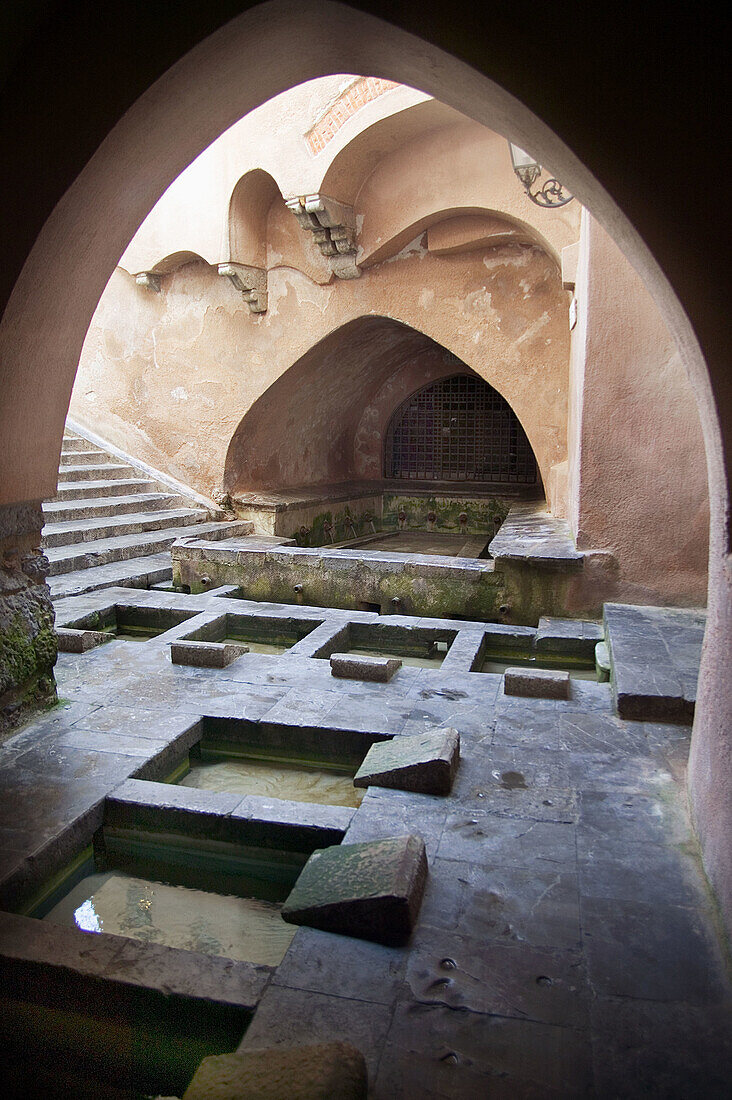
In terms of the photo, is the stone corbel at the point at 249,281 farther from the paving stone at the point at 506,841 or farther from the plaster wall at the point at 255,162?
the paving stone at the point at 506,841

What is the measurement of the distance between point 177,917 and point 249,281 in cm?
796

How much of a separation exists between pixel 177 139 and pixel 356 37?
0.80m

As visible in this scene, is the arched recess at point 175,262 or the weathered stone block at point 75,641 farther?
the arched recess at point 175,262

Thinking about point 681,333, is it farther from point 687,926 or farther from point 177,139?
point 177,139

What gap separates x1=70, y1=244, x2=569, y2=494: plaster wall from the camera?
8344 millimetres

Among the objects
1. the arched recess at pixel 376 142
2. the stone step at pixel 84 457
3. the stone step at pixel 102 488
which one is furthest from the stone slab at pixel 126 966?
the stone step at pixel 84 457

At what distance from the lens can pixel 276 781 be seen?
3.49m

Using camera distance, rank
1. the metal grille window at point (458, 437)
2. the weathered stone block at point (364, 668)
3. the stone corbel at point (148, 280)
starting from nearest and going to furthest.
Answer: the weathered stone block at point (364, 668)
the stone corbel at point (148, 280)
the metal grille window at point (458, 437)

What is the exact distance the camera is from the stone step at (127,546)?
23.0 ft

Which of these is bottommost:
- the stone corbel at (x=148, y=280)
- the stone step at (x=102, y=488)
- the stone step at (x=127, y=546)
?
the stone step at (x=127, y=546)

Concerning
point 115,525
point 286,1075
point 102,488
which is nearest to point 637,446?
point 286,1075

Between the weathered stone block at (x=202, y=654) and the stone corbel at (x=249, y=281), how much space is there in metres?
5.82

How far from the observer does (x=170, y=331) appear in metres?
9.85

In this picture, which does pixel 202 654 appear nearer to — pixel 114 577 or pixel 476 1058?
pixel 114 577
